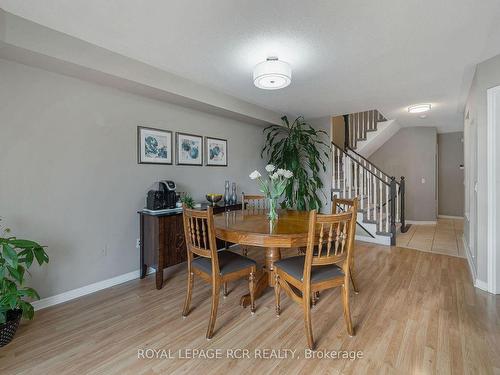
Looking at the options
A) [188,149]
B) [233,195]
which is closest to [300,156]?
[233,195]

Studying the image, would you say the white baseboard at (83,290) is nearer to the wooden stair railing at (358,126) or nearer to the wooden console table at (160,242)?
the wooden console table at (160,242)

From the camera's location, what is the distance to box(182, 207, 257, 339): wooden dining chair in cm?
188

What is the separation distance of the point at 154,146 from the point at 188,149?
0.53m

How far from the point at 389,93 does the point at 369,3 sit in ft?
7.09

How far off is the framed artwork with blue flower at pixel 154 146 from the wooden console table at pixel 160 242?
0.69 meters

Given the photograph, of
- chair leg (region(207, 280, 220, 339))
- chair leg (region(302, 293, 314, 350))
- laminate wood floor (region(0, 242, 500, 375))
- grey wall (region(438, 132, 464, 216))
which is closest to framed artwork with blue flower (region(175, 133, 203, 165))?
laminate wood floor (region(0, 242, 500, 375))

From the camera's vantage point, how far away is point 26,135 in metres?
2.21

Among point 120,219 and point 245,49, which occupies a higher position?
point 245,49

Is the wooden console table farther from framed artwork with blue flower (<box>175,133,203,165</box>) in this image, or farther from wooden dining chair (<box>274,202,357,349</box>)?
wooden dining chair (<box>274,202,357,349</box>)

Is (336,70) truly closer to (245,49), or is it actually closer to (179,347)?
(245,49)

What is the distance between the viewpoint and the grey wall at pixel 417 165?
6055mm

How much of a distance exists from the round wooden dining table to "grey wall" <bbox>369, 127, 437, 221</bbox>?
4880 mm

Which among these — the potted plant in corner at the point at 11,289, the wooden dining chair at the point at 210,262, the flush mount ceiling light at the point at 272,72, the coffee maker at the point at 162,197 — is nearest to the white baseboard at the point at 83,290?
the potted plant in corner at the point at 11,289

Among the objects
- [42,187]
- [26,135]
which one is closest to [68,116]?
[26,135]
